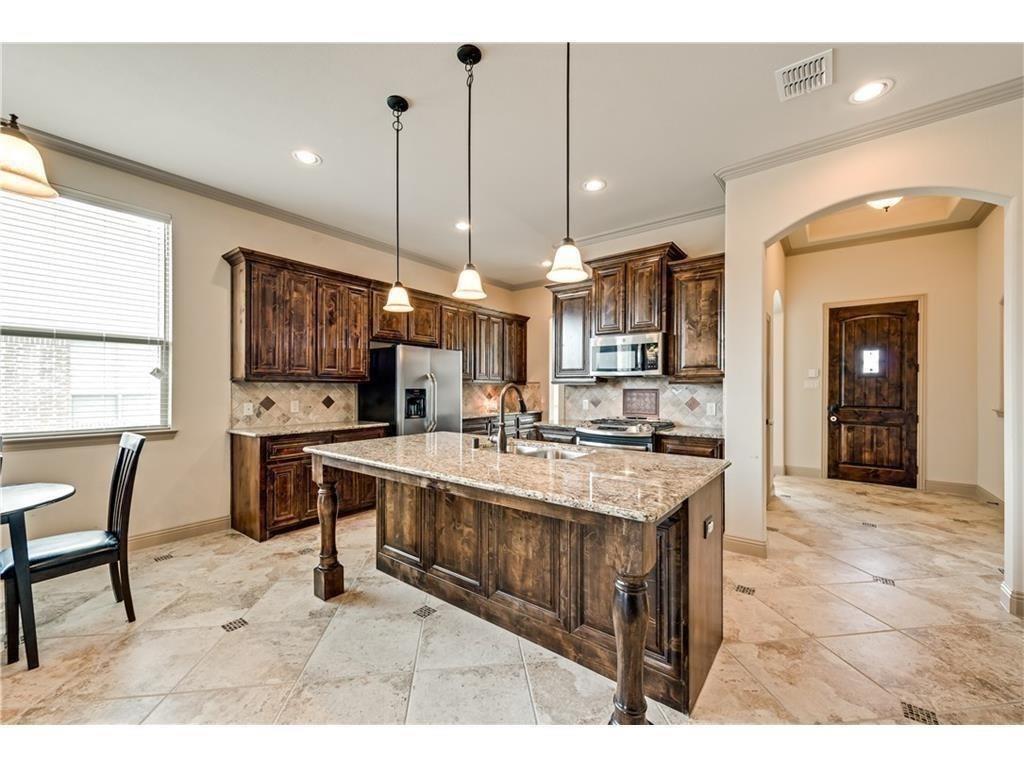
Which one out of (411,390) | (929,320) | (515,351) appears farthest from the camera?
(515,351)

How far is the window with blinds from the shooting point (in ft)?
8.87

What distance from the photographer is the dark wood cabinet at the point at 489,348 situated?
578 centimetres

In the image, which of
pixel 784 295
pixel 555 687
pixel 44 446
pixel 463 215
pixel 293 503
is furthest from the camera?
pixel 784 295

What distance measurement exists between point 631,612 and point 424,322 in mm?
4267

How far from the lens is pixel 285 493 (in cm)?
351

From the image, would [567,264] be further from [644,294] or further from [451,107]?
[644,294]

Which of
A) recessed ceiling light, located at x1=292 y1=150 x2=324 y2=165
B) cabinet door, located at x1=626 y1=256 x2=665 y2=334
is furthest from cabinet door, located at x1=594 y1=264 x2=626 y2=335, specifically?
recessed ceiling light, located at x1=292 y1=150 x2=324 y2=165

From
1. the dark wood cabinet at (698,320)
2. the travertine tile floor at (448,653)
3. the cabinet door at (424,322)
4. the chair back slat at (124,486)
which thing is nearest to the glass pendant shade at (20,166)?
the chair back slat at (124,486)

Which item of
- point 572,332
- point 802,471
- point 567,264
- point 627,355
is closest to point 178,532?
point 567,264

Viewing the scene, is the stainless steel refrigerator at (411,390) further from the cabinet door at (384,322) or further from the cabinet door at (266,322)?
the cabinet door at (266,322)

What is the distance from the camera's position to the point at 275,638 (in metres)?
2.08
